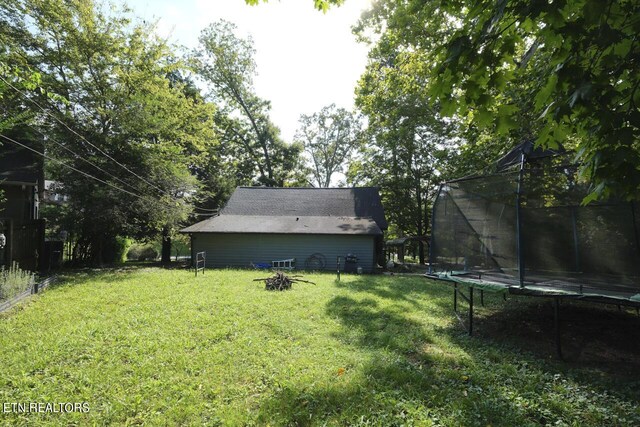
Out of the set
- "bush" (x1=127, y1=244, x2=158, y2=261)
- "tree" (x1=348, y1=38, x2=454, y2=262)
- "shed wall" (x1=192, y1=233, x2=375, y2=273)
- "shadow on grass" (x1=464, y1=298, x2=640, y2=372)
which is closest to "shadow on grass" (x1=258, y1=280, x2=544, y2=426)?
"shadow on grass" (x1=464, y1=298, x2=640, y2=372)

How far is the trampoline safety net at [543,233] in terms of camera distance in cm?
561

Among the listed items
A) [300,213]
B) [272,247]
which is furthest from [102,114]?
[300,213]

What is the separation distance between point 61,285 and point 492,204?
12273 mm

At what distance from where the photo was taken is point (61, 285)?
10117 mm

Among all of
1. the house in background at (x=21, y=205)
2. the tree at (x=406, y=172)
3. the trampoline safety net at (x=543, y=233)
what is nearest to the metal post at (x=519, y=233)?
the trampoline safety net at (x=543, y=233)

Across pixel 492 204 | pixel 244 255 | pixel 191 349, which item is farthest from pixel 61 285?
pixel 492 204

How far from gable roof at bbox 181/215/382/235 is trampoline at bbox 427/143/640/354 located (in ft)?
33.7

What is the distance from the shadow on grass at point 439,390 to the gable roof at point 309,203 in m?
15.1

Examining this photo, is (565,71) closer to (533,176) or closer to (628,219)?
(533,176)

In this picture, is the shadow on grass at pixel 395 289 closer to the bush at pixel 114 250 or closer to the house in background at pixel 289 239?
the house in background at pixel 289 239

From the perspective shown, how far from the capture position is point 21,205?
14.8 meters

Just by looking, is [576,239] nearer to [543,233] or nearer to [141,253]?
[543,233]

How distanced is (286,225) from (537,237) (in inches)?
558

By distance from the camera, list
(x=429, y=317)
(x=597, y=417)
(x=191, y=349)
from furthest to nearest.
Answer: (x=429, y=317)
(x=191, y=349)
(x=597, y=417)
